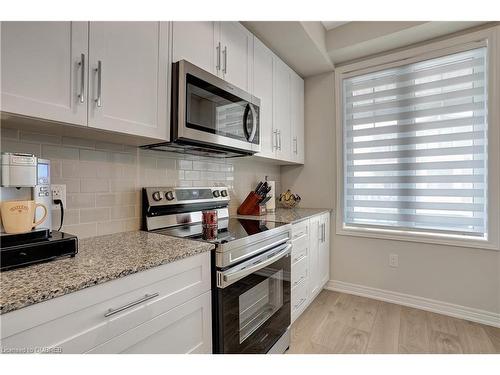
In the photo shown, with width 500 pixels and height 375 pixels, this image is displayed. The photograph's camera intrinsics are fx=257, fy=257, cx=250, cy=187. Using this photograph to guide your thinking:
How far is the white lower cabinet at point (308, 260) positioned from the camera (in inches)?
77.0

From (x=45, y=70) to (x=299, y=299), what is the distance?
2046mm

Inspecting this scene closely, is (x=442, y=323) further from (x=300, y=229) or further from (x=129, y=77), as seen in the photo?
(x=129, y=77)

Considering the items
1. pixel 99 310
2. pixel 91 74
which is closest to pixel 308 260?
pixel 99 310

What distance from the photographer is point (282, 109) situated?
2.45 m

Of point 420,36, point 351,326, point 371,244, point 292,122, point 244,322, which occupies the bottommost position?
point 351,326

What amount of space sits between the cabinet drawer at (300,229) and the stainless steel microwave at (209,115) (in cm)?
65

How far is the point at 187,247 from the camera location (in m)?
1.12

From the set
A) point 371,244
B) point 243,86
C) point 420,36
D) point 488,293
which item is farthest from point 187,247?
point 420,36

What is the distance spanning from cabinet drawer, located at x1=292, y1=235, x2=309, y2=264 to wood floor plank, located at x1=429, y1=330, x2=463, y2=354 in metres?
1.04

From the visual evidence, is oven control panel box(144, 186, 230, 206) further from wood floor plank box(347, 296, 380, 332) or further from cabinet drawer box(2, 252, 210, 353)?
wood floor plank box(347, 296, 380, 332)

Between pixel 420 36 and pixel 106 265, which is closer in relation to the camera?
pixel 106 265

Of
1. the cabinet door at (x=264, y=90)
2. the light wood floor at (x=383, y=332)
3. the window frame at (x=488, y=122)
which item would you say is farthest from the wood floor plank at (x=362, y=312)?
the cabinet door at (x=264, y=90)

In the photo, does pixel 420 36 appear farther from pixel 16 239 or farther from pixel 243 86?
pixel 16 239
